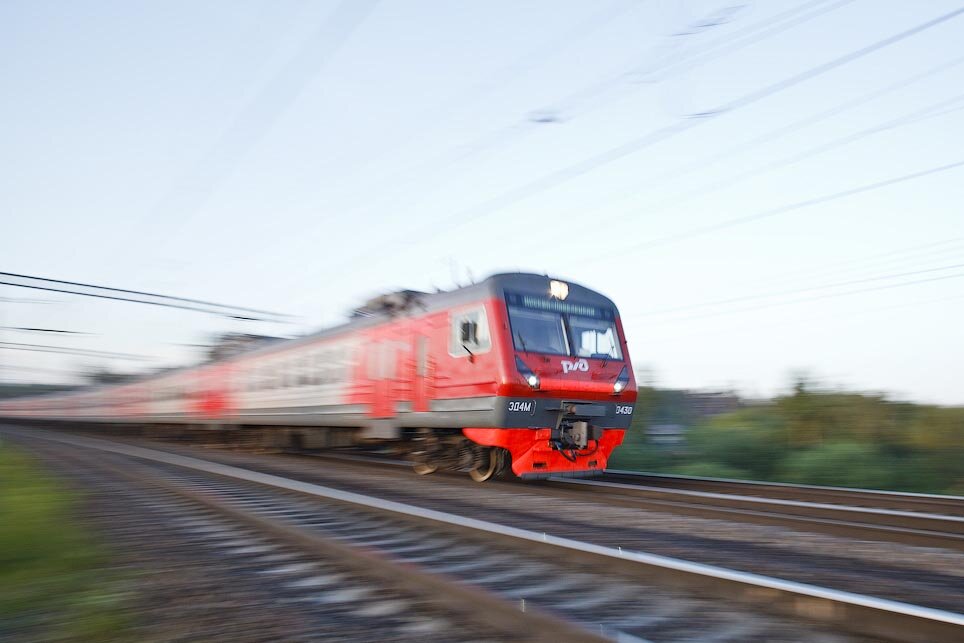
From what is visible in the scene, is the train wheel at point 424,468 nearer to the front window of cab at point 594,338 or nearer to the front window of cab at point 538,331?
the front window of cab at point 538,331

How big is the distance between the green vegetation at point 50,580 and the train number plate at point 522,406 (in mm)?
4922

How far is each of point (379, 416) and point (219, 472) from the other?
2.67 m

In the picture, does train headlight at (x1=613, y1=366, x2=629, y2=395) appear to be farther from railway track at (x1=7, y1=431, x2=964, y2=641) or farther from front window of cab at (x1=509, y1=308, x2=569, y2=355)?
railway track at (x1=7, y1=431, x2=964, y2=641)

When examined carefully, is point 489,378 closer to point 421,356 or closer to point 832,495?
point 421,356

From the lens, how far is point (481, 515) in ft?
22.2

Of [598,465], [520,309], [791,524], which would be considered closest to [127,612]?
[791,524]

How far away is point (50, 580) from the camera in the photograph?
3.78 metres

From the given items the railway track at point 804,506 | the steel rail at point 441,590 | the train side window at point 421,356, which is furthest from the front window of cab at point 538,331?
the steel rail at point 441,590

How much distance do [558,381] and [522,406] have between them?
0.73 metres

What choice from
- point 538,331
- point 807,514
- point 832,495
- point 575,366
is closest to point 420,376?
point 538,331

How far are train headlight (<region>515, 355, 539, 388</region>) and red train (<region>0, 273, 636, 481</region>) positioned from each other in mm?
15

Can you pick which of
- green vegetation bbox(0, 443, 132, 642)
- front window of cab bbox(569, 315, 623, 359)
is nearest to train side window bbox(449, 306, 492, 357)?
front window of cab bbox(569, 315, 623, 359)

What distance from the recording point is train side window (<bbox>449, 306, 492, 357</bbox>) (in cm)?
928

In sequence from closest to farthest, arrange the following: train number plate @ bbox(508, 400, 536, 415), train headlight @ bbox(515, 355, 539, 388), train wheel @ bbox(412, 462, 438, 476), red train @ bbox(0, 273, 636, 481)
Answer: train number plate @ bbox(508, 400, 536, 415) < train headlight @ bbox(515, 355, 539, 388) < red train @ bbox(0, 273, 636, 481) < train wheel @ bbox(412, 462, 438, 476)
